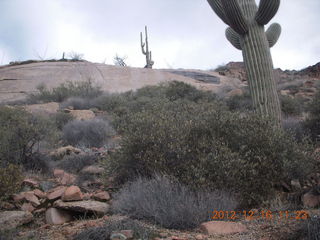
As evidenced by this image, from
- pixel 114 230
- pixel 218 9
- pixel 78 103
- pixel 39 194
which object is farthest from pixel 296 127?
pixel 78 103

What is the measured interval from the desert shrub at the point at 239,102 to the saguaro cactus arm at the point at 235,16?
521 centimetres

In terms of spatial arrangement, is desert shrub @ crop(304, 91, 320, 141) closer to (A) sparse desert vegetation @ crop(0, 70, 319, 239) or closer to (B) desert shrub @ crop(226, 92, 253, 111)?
(A) sparse desert vegetation @ crop(0, 70, 319, 239)

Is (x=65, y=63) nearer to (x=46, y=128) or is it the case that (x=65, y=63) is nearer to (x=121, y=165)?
(x=46, y=128)

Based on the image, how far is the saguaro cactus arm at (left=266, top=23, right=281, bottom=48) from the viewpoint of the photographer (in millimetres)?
8938

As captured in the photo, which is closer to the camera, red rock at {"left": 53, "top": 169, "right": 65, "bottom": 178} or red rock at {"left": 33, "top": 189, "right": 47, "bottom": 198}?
red rock at {"left": 33, "top": 189, "right": 47, "bottom": 198}

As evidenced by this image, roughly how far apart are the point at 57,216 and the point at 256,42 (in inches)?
219

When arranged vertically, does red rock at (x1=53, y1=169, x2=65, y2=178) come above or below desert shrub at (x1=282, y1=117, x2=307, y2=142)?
below

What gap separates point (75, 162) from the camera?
6.94 m

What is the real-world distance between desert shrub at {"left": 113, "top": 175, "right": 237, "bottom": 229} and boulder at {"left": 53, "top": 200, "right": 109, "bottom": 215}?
153mm

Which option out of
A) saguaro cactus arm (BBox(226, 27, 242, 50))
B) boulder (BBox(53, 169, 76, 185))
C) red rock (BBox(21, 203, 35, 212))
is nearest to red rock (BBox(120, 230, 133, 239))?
red rock (BBox(21, 203, 35, 212))

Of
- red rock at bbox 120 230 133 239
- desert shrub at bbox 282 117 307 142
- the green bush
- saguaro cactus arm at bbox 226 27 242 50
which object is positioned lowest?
red rock at bbox 120 230 133 239

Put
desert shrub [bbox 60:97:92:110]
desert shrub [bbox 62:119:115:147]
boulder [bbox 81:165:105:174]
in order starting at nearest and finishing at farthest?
1. boulder [bbox 81:165:105:174]
2. desert shrub [bbox 62:119:115:147]
3. desert shrub [bbox 60:97:92:110]

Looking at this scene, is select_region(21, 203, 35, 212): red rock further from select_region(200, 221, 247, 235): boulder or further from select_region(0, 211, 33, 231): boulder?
select_region(200, 221, 247, 235): boulder
